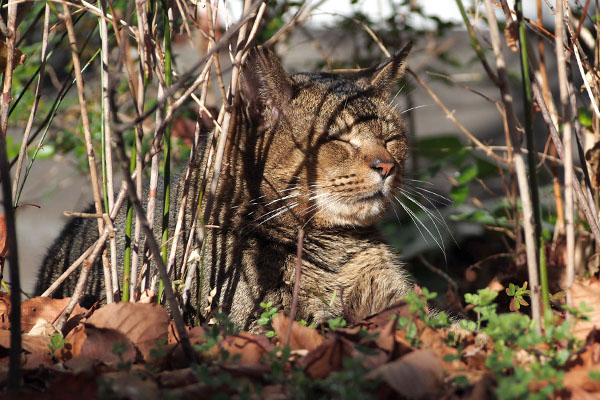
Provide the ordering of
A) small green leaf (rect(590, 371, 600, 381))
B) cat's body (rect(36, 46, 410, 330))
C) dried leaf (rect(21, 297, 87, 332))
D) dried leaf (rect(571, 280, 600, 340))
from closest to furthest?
small green leaf (rect(590, 371, 600, 381)) < dried leaf (rect(571, 280, 600, 340)) < dried leaf (rect(21, 297, 87, 332)) < cat's body (rect(36, 46, 410, 330))

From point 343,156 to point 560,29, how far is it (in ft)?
3.44

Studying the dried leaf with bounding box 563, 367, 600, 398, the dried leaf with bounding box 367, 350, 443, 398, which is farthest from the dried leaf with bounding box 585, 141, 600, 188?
the dried leaf with bounding box 367, 350, 443, 398

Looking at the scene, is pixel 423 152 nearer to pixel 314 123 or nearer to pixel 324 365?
pixel 314 123

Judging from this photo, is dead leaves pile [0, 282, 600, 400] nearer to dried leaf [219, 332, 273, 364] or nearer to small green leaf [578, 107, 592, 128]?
dried leaf [219, 332, 273, 364]

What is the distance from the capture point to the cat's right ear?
2350 millimetres

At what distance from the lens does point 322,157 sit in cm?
245

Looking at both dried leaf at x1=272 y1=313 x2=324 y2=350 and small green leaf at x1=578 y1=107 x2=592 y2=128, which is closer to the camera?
dried leaf at x1=272 y1=313 x2=324 y2=350

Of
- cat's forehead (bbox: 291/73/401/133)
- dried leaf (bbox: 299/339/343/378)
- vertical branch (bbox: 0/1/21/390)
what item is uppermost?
cat's forehead (bbox: 291/73/401/133)

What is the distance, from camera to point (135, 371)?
151 cm

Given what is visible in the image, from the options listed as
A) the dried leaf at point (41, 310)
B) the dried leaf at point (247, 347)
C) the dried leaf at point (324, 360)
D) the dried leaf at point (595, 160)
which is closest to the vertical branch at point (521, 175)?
the dried leaf at point (324, 360)

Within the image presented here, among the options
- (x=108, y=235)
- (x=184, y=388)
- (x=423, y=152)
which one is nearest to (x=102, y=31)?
(x=108, y=235)

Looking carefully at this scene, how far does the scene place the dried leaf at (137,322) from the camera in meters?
1.72

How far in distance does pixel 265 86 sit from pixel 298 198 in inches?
18.3

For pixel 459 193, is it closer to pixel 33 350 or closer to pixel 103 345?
pixel 103 345
